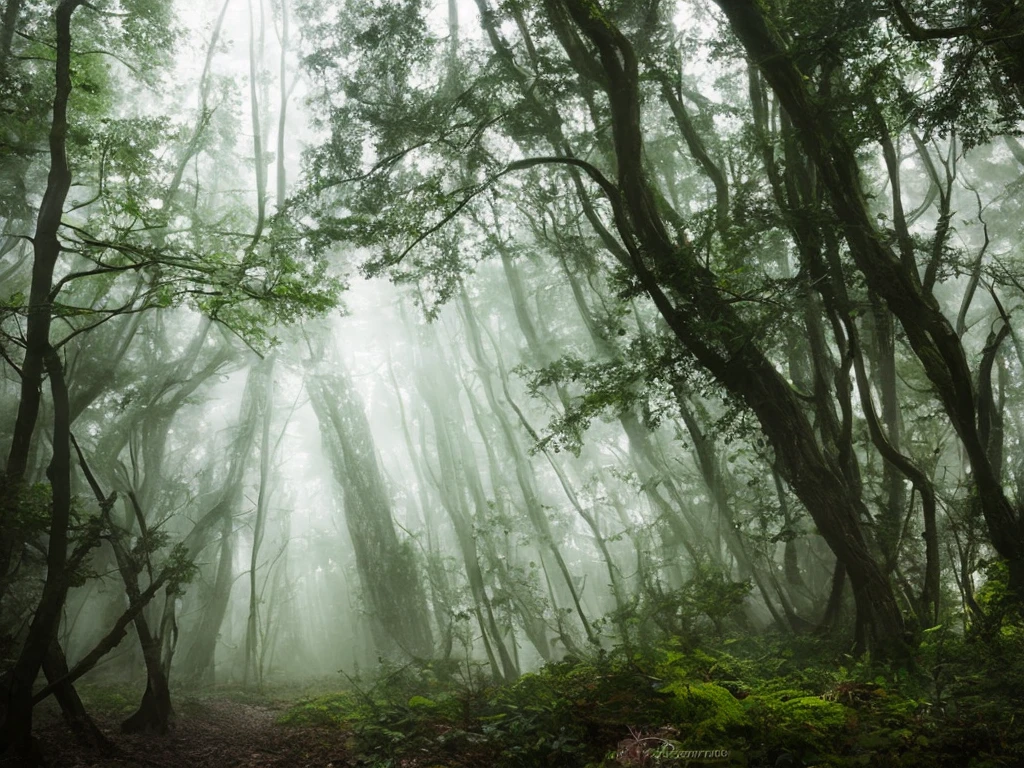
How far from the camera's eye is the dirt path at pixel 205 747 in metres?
5.56

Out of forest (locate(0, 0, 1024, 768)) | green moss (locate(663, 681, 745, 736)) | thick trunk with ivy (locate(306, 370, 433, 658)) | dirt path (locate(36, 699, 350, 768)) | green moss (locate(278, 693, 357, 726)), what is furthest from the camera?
thick trunk with ivy (locate(306, 370, 433, 658))

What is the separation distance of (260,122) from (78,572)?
580 inches

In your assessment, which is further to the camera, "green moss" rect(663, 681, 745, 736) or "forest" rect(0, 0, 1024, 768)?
"forest" rect(0, 0, 1024, 768)

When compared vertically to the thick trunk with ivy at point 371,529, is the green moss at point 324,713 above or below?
below

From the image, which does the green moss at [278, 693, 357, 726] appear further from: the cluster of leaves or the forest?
the cluster of leaves

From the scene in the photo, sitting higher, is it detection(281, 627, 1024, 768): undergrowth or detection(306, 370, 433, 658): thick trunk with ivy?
detection(306, 370, 433, 658): thick trunk with ivy

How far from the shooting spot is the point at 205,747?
6.60 metres

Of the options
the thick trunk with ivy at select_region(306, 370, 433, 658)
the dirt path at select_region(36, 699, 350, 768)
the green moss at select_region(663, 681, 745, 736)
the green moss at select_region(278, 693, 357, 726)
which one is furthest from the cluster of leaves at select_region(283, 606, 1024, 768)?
the thick trunk with ivy at select_region(306, 370, 433, 658)

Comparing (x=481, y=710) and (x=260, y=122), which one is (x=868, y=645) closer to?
(x=481, y=710)

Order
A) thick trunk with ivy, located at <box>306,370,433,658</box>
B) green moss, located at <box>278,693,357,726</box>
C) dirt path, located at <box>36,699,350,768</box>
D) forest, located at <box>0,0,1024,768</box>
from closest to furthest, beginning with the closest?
1. forest, located at <box>0,0,1024,768</box>
2. dirt path, located at <box>36,699,350,768</box>
3. green moss, located at <box>278,693,357,726</box>
4. thick trunk with ivy, located at <box>306,370,433,658</box>

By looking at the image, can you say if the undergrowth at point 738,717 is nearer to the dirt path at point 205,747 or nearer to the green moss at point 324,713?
the dirt path at point 205,747

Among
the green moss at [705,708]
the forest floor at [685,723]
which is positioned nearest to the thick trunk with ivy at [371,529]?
the forest floor at [685,723]

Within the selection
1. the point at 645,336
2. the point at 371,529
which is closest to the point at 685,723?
the point at 645,336

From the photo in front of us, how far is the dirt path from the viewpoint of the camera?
18.2 feet
